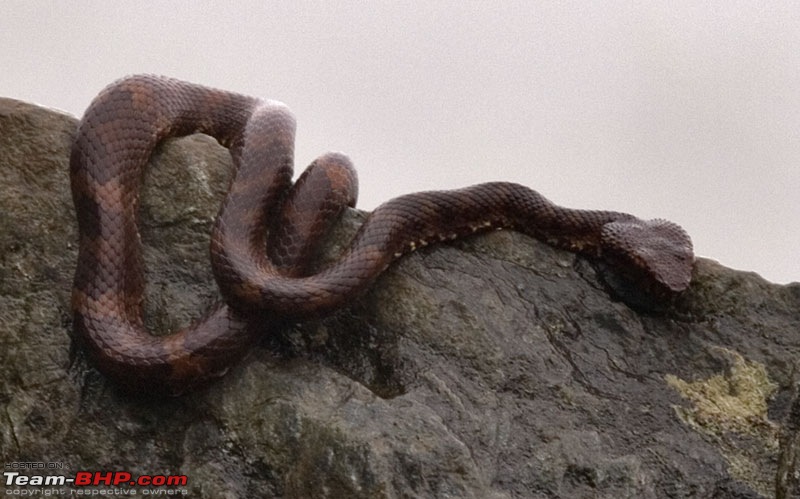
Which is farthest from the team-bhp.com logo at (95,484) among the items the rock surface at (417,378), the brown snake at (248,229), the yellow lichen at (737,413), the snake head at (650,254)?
the snake head at (650,254)

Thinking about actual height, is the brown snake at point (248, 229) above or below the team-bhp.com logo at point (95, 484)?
above

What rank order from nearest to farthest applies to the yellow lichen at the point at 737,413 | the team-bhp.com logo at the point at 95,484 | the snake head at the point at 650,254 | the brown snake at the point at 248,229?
1. the team-bhp.com logo at the point at 95,484
2. the brown snake at the point at 248,229
3. the yellow lichen at the point at 737,413
4. the snake head at the point at 650,254

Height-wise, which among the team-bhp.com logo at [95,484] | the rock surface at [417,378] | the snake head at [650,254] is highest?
the snake head at [650,254]

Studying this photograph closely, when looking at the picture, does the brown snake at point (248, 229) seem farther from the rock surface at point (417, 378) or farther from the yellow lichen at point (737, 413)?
the yellow lichen at point (737, 413)

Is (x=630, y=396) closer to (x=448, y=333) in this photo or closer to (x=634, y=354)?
(x=634, y=354)

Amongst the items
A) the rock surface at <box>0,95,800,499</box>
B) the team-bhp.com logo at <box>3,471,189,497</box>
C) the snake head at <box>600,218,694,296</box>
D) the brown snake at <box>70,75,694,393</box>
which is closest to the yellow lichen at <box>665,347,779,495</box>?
the rock surface at <box>0,95,800,499</box>

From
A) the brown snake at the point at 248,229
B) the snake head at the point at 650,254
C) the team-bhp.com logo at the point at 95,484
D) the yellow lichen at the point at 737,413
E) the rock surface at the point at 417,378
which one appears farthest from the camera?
the snake head at the point at 650,254

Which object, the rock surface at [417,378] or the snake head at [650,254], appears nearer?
the rock surface at [417,378]

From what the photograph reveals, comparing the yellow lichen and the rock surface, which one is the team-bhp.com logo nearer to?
the rock surface
